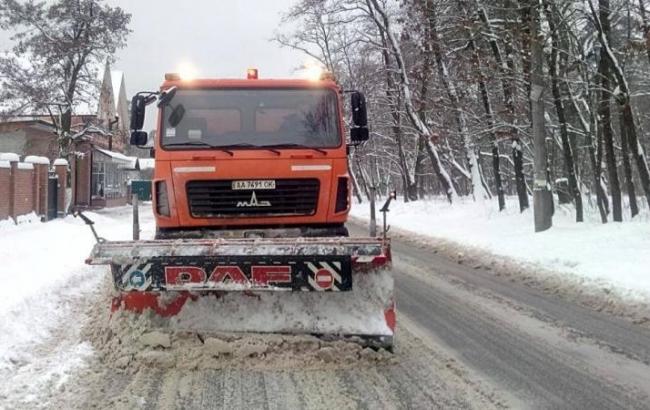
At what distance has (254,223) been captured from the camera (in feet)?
21.1

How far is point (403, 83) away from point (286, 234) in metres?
20.0

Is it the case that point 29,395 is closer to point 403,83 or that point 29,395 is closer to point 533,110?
point 533,110

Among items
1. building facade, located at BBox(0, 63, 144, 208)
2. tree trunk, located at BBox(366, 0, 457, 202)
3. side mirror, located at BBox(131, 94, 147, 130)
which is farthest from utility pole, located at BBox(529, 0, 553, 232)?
building facade, located at BBox(0, 63, 144, 208)

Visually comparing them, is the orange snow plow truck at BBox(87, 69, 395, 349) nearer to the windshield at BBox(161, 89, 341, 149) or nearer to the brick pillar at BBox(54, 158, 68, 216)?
the windshield at BBox(161, 89, 341, 149)

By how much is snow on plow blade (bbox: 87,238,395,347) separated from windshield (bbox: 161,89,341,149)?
1.76m

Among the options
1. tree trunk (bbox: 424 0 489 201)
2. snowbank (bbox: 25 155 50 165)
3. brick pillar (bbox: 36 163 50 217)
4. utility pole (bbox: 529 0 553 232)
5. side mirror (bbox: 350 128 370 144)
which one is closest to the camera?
side mirror (bbox: 350 128 370 144)

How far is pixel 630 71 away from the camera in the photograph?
18062 millimetres

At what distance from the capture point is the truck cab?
6387 millimetres

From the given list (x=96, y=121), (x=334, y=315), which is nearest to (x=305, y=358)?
(x=334, y=315)

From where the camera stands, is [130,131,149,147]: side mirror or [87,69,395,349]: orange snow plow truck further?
[130,131,149,147]: side mirror

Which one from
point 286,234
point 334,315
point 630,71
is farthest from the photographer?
point 630,71

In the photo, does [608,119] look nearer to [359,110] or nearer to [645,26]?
[645,26]

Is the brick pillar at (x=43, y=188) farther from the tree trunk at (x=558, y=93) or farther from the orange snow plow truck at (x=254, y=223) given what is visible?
the tree trunk at (x=558, y=93)

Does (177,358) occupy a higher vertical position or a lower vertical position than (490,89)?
lower
